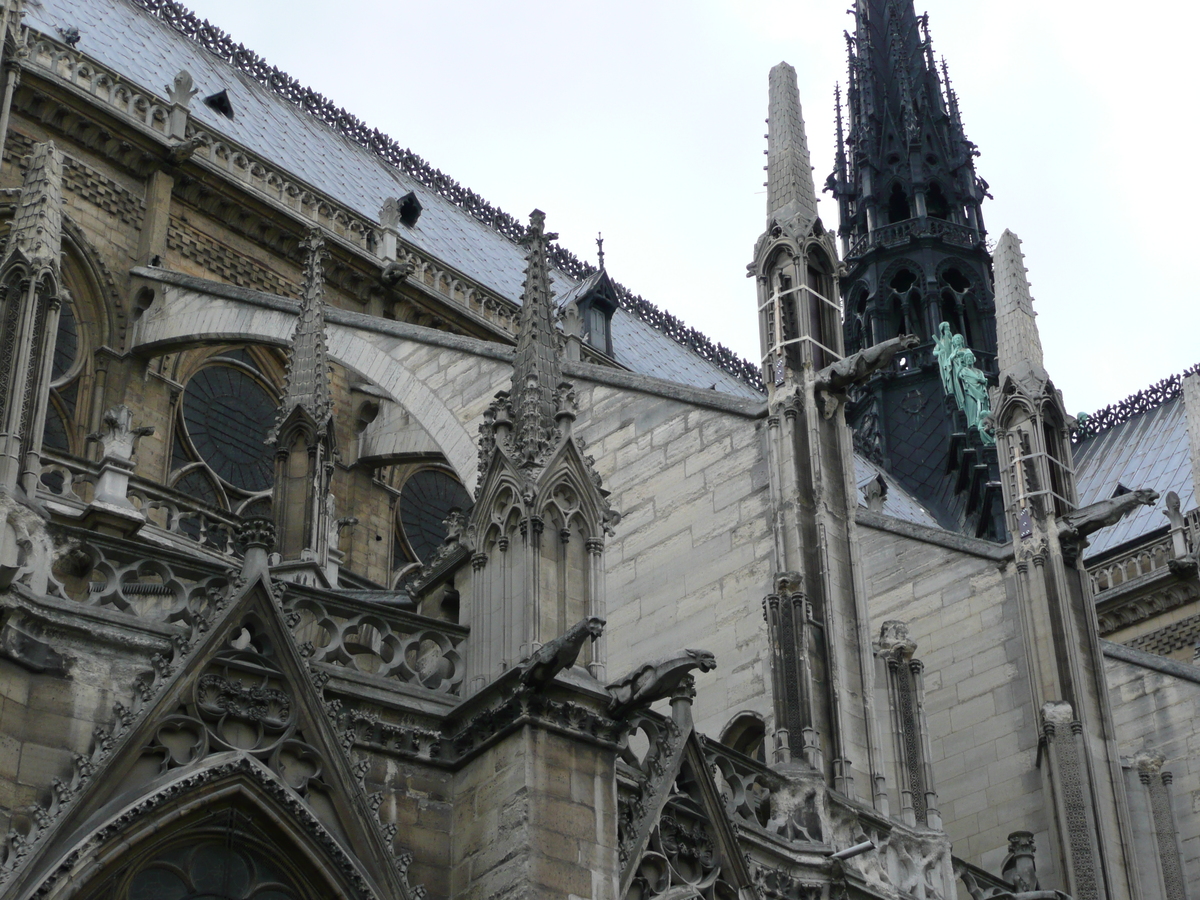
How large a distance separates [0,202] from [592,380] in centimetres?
748

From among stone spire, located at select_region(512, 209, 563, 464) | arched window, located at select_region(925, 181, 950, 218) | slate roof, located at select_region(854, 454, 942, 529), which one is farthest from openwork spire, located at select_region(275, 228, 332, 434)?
arched window, located at select_region(925, 181, 950, 218)

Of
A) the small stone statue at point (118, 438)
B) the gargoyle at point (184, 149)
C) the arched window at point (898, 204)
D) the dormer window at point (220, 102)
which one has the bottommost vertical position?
the small stone statue at point (118, 438)

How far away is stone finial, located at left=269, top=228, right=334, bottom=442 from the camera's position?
14477mm

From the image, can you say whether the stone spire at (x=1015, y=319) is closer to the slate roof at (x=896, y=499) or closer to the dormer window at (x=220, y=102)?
the slate roof at (x=896, y=499)

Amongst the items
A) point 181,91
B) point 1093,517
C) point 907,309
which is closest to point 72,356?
point 181,91

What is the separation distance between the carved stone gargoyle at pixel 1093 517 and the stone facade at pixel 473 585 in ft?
0.16

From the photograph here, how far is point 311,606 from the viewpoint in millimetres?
11016

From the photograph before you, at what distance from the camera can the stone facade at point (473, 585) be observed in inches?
395

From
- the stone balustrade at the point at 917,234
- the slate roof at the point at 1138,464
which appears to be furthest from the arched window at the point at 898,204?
the slate roof at the point at 1138,464

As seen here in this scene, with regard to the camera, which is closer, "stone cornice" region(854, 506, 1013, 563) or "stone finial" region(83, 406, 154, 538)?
A: "stone finial" region(83, 406, 154, 538)

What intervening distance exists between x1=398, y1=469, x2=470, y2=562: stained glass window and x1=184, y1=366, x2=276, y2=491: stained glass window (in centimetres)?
190

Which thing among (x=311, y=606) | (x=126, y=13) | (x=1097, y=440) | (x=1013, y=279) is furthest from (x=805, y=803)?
(x=1097, y=440)

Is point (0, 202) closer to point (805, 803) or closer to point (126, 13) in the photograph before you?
point (126, 13)

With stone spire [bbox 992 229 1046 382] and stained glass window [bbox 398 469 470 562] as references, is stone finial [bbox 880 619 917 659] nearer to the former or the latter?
stone spire [bbox 992 229 1046 382]
